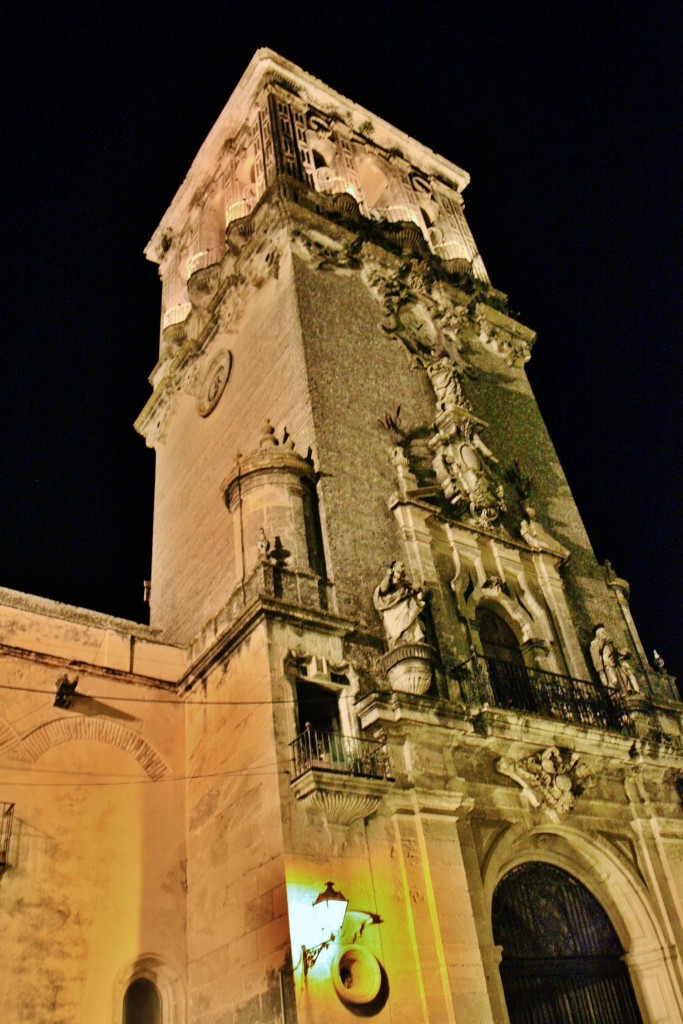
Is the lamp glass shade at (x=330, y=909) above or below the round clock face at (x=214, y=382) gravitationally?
below

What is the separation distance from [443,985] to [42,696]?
24.9 feet

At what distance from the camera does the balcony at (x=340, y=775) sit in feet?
35.9

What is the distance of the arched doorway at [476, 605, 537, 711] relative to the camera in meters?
15.1

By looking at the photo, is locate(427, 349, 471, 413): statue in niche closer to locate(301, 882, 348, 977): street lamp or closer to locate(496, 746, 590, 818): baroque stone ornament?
locate(496, 746, 590, 818): baroque stone ornament

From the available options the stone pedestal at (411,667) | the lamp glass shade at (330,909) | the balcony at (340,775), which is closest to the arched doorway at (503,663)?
the stone pedestal at (411,667)

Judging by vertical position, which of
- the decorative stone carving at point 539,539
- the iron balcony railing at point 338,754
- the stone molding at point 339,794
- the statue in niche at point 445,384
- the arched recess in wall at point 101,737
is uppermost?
the statue in niche at point 445,384

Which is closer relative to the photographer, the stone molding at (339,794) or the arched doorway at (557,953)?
the stone molding at (339,794)

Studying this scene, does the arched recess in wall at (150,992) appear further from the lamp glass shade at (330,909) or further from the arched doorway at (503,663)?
the arched doorway at (503,663)

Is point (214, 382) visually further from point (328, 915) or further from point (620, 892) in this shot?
point (620, 892)

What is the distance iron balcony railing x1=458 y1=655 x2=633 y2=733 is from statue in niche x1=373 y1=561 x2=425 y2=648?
121cm

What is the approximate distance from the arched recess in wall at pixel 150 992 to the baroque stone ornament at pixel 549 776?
598 centimetres

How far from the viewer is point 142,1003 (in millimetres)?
12414

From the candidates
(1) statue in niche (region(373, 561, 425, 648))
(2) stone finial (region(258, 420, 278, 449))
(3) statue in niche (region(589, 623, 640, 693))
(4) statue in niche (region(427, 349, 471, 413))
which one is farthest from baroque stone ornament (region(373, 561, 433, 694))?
(4) statue in niche (region(427, 349, 471, 413))

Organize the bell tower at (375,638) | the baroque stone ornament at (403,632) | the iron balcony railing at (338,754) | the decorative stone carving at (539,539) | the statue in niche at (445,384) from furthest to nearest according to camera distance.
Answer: the statue in niche at (445,384)
the decorative stone carving at (539,539)
the baroque stone ornament at (403,632)
the iron balcony railing at (338,754)
the bell tower at (375,638)
